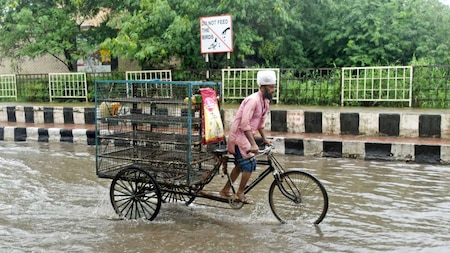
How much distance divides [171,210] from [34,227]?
156 centimetres

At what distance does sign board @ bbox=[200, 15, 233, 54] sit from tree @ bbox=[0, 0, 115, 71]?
222 inches

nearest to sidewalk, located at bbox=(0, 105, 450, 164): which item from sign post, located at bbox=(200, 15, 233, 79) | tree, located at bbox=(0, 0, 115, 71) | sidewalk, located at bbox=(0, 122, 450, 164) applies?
sidewalk, located at bbox=(0, 122, 450, 164)

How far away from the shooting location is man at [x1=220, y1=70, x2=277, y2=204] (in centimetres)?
486

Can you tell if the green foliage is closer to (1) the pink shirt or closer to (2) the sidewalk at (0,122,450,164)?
(2) the sidewalk at (0,122,450,164)

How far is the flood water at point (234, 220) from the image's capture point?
443cm

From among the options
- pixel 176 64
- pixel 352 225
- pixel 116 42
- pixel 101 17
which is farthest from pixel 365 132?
pixel 101 17

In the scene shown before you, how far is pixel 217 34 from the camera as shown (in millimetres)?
11117

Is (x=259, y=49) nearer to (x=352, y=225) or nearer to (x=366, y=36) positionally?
(x=366, y=36)

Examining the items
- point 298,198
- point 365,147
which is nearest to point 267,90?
point 298,198

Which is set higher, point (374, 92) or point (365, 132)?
point (374, 92)

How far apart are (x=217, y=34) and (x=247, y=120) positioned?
21.9 feet

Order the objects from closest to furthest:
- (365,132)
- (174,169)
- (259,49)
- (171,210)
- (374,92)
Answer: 1. (174,169)
2. (171,210)
3. (365,132)
4. (374,92)
5. (259,49)

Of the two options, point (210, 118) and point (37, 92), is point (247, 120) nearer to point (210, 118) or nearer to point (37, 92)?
point (210, 118)

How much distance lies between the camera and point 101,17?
55.3ft
